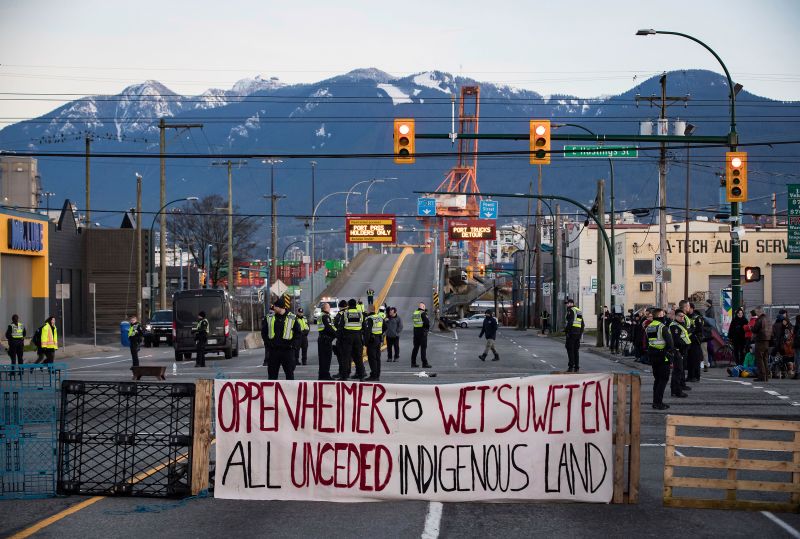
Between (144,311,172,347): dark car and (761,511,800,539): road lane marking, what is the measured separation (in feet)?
142

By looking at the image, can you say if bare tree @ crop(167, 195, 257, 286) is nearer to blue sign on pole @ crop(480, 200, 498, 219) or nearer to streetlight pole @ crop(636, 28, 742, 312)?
blue sign on pole @ crop(480, 200, 498, 219)

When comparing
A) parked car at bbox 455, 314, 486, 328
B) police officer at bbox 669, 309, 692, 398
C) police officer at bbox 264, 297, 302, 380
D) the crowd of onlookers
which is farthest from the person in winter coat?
parked car at bbox 455, 314, 486, 328

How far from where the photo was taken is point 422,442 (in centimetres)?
1112

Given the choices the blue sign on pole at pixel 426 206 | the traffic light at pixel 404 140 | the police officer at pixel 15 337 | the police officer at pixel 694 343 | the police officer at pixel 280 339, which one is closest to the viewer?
the police officer at pixel 280 339

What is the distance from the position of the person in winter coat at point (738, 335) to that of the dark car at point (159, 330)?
93.9 ft

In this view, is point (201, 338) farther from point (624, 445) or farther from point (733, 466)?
point (733, 466)

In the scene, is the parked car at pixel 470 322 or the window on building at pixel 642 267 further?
the parked car at pixel 470 322

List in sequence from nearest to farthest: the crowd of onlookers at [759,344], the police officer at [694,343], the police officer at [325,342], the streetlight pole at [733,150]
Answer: the police officer at [694,343], the police officer at [325,342], the crowd of onlookers at [759,344], the streetlight pole at [733,150]

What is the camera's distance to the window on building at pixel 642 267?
3450 inches

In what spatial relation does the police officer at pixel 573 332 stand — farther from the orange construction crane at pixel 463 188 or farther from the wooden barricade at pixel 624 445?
the orange construction crane at pixel 463 188

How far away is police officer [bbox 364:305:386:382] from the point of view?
26.4 m

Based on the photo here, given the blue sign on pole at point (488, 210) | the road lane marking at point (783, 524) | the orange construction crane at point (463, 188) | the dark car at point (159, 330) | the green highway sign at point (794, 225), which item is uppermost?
the orange construction crane at point (463, 188)

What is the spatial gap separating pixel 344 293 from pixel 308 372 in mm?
60068

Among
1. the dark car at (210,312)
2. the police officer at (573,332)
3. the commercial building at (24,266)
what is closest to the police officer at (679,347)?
the police officer at (573,332)
